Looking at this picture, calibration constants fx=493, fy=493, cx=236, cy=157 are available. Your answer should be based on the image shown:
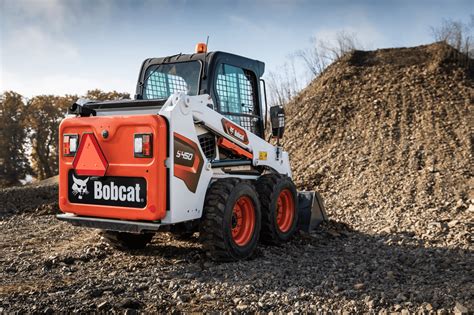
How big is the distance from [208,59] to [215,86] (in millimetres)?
343

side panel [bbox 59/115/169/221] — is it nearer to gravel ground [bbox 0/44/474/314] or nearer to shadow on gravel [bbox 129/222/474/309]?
gravel ground [bbox 0/44/474/314]

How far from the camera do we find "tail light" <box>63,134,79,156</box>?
5.50 m

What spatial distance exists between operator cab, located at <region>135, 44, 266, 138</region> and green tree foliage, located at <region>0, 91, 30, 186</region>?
2261 centimetres

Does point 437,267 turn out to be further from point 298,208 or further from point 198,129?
point 198,129

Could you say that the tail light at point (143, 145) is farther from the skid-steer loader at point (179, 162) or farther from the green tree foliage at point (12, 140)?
the green tree foliage at point (12, 140)

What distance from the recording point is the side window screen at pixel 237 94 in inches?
246

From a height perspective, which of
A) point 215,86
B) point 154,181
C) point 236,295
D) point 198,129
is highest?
point 215,86

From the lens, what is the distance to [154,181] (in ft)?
16.1

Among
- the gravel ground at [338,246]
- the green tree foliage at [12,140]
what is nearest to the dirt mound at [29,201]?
the gravel ground at [338,246]

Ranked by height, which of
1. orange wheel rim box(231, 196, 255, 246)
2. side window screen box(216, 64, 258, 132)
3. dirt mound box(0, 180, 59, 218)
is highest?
side window screen box(216, 64, 258, 132)

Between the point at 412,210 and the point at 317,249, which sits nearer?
the point at 317,249

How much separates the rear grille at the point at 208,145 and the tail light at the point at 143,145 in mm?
873

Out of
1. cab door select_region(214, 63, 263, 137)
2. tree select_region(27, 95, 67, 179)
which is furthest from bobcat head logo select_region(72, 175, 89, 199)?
tree select_region(27, 95, 67, 179)

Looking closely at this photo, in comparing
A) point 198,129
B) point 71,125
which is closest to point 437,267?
point 198,129
